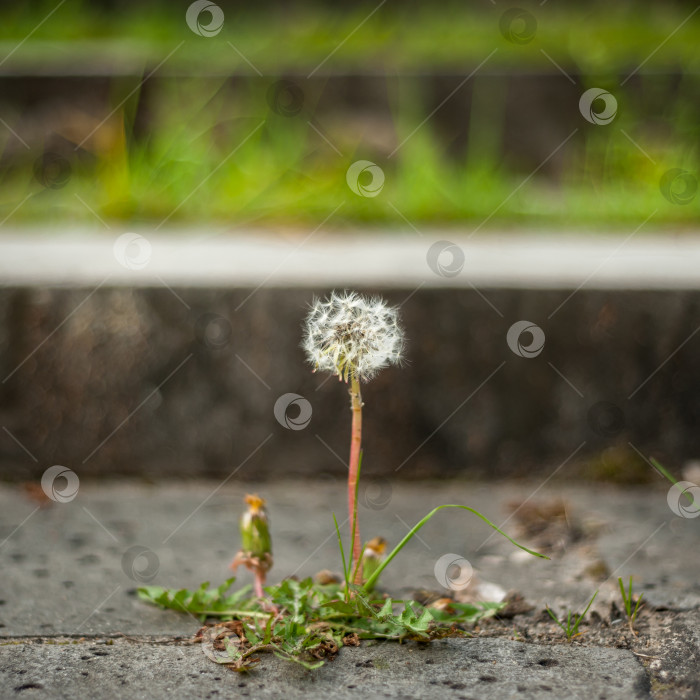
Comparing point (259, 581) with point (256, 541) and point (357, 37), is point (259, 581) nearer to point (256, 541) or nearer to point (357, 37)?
point (256, 541)

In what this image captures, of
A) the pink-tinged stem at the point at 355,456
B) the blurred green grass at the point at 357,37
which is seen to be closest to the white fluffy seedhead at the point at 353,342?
the pink-tinged stem at the point at 355,456

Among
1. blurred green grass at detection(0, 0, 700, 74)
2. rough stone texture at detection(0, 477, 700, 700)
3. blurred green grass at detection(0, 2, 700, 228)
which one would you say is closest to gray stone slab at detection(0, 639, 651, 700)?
rough stone texture at detection(0, 477, 700, 700)

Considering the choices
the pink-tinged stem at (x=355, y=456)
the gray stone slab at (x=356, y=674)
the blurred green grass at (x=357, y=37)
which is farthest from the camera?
the blurred green grass at (x=357, y=37)

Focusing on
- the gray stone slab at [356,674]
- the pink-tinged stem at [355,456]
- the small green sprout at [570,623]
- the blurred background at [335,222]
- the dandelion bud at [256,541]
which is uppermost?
the blurred background at [335,222]

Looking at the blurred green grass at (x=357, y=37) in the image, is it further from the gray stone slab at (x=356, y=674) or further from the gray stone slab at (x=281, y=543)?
the gray stone slab at (x=356, y=674)

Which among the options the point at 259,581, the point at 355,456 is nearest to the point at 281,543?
the point at 259,581

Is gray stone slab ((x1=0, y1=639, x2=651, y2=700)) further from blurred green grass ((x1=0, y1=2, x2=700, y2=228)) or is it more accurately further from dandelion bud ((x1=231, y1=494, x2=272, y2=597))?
blurred green grass ((x1=0, y1=2, x2=700, y2=228))
